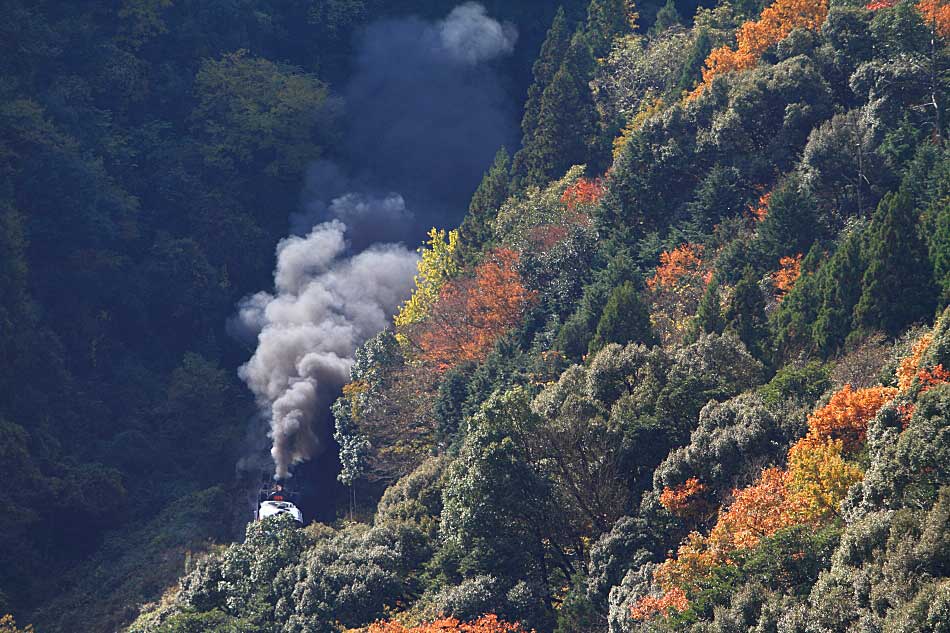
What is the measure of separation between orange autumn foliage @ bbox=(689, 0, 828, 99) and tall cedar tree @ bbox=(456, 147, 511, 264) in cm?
1405

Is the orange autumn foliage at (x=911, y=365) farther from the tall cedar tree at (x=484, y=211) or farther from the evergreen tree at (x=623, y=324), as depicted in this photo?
the tall cedar tree at (x=484, y=211)

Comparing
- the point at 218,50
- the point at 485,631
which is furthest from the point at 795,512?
the point at 218,50

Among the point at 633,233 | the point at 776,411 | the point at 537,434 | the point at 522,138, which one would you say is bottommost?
the point at 776,411

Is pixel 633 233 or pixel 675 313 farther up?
pixel 633 233

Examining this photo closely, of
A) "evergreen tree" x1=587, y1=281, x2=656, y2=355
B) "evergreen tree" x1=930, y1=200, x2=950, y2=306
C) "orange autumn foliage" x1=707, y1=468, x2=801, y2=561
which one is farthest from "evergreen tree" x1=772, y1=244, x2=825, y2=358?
"orange autumn foliage" x1=707, y1=468, x2=801, y2=561

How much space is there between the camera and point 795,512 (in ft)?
155

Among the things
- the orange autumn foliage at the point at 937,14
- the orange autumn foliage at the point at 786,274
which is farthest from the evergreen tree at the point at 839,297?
the orange autumn foliage at the point at 937,14

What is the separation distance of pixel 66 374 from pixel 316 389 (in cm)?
1649

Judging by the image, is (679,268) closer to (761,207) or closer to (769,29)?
(761,207)

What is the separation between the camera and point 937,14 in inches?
3233

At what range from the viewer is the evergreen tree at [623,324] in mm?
71000

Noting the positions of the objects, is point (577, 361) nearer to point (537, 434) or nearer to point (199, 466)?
point (537, 434)

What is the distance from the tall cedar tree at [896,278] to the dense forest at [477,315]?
133mm

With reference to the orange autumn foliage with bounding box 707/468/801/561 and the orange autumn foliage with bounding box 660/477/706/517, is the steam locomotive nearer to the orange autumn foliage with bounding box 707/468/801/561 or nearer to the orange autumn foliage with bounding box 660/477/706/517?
the orange autumn foliage with bounding box 660/477/706/517
